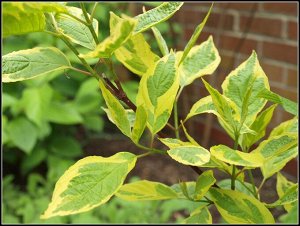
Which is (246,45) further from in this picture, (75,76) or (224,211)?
(224,211)

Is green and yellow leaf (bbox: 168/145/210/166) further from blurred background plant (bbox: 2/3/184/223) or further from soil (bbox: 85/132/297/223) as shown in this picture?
soil (bbox: 85/132/297/223)

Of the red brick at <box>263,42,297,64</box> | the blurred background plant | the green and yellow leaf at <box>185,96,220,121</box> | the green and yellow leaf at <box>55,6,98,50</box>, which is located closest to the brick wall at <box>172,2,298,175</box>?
the red brick at <box>263,42,297,64</box>

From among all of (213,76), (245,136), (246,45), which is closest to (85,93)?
(213,76)

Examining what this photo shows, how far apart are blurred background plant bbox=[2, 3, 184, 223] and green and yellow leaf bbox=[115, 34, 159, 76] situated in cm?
148

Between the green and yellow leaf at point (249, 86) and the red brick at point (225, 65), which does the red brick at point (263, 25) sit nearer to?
the red brick at point (225, 65)

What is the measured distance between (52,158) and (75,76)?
0.49m

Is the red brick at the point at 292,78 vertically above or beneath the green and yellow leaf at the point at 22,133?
above

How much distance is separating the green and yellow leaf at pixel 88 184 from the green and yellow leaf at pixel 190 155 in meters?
0.05

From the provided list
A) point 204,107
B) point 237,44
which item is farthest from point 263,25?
point 204,107

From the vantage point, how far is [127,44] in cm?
65

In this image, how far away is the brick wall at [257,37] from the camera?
8.44 ft

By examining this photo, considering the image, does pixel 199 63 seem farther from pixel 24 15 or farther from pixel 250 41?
pixel 250 41

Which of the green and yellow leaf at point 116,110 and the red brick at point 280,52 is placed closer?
the green and yellow leaf at point 116,110

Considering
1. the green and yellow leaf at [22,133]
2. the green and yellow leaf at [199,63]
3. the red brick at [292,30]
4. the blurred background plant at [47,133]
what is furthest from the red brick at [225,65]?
the green and yellow leaf at [199,63]
